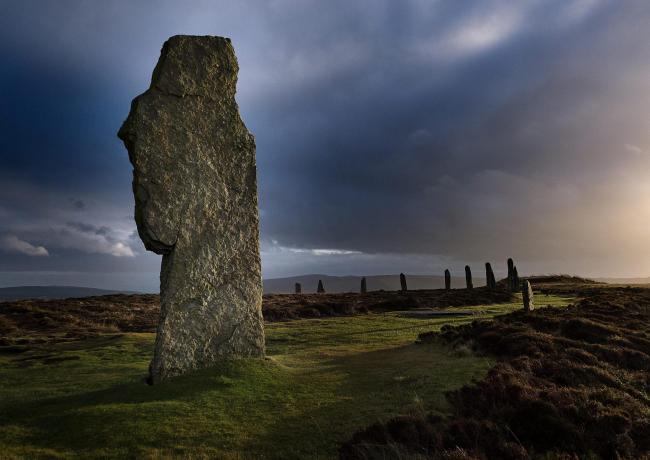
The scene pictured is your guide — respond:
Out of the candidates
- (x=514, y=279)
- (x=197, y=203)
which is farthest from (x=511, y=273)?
(x=197, y=203)

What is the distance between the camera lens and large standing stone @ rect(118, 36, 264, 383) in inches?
504

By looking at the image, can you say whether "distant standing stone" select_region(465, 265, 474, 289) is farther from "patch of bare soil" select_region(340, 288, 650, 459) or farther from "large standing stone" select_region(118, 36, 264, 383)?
"large standing stone" select_region(118, 36, 264, 383)

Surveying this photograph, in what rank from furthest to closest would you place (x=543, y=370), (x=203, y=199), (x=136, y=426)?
1. (x=203, y=199)
2. (x=543, y=370)
3. (x=136, y=426)

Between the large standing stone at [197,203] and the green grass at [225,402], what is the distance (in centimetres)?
108

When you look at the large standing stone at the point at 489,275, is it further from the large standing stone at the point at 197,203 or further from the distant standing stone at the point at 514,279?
the large standing stone at the point at 197,203

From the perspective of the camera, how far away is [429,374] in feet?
40.9

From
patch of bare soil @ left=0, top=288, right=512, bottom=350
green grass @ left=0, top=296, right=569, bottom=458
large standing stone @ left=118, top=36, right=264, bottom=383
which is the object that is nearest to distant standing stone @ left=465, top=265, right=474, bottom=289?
patch of bare soil @ left=0, top=288, right=512, bottom=350

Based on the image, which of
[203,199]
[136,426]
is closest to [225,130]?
[203,199]

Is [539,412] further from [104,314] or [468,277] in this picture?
[468,277]

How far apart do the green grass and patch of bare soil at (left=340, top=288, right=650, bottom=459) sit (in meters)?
0.80

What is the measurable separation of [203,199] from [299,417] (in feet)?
23.0

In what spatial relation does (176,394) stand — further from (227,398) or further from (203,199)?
(203,199)

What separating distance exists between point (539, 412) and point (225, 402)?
6.74 metres

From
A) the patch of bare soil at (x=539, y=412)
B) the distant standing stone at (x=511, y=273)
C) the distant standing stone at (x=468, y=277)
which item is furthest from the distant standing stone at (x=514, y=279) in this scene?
the patch of bare soil at (x=539, y=412)
